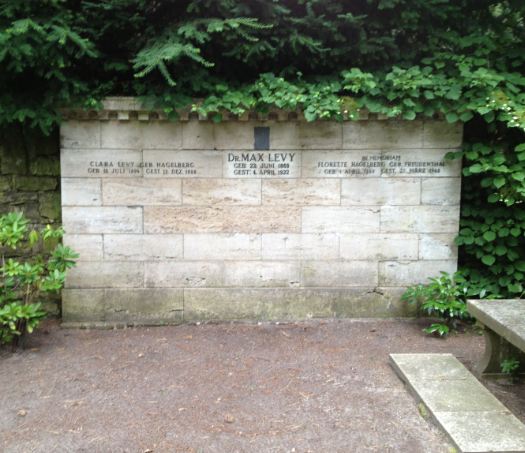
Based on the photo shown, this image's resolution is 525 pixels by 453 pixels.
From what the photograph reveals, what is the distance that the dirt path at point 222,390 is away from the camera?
3.27 meters

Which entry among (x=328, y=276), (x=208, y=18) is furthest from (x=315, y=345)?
(x=208, y=18)

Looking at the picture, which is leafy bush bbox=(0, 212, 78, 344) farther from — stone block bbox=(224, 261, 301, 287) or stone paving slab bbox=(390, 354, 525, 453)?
stone paving slab bbox=(390, 354, 525, 453)

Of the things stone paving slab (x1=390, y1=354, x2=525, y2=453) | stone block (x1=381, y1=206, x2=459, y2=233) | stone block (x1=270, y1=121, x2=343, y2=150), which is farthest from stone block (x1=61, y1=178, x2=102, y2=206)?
stone paving slab (x1=390, y1=354, x2=525, y2=453)

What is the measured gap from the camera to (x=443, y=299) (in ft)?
17.4

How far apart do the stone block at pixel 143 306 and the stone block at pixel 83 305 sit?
0.07m

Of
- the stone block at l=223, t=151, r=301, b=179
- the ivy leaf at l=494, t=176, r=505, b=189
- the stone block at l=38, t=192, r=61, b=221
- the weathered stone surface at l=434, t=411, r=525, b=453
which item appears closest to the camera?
the weathered stone surface at l=434, t=411, r=525, b=453

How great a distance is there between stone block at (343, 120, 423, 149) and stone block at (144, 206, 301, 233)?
0.98 m

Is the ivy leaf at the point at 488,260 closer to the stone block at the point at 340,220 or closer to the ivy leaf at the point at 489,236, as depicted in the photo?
the ivy leaf at the point at 489,236

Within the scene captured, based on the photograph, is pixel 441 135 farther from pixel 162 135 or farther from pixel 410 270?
pixel 162 135

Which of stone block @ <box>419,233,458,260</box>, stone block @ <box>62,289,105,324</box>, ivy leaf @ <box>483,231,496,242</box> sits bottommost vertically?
stone block @ <box>62,289,105,324</box>

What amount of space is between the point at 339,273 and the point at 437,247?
111cm

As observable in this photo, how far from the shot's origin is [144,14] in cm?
528

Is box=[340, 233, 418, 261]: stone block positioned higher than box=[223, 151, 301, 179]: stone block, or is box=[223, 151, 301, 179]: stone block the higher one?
box=[223, 151, 301, 179]: stone block

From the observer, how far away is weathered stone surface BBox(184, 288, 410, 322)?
5.54m
